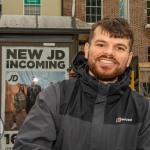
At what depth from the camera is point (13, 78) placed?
7.41 meters

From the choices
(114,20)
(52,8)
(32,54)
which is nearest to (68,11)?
(52,8)

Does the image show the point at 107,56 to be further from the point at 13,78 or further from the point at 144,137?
the point at 13,78

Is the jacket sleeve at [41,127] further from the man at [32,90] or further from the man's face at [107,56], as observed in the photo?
the man at [32,90]

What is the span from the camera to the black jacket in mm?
2061

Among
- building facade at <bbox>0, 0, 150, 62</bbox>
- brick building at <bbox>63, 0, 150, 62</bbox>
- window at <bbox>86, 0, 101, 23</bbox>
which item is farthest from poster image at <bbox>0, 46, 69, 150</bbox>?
window at <bbox>86, 0, 101, 23</bbox>

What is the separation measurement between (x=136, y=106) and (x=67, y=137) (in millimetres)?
413

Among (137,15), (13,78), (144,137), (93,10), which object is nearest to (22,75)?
(13,78)

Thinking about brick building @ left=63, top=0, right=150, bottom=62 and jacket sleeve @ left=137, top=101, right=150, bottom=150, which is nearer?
jacket sleeve @ left=137, top=101, right=150, bottom=150

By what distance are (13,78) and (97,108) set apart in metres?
5.39

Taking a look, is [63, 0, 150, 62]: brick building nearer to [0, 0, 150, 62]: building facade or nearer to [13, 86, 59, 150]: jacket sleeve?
[0, 0, 150, 62]: building facade

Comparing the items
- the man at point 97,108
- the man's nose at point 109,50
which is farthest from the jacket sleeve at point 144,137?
the man's nose at point 109,50

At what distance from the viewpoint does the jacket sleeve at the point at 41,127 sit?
2.01m

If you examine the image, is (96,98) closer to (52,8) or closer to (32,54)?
(32,54)

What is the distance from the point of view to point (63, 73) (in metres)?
7.57
